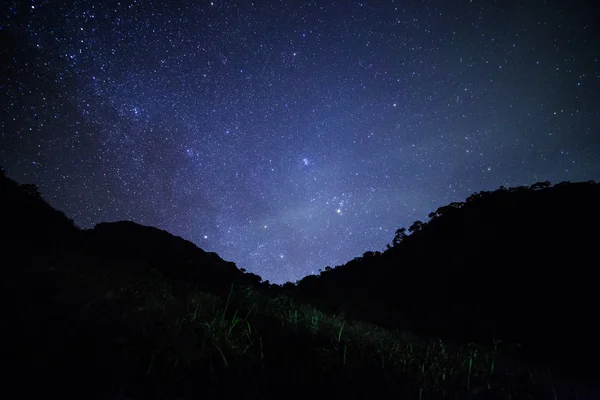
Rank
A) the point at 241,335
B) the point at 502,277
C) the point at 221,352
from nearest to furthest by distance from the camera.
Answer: the point at 221,352, the point at 241,335, the point at 502,277

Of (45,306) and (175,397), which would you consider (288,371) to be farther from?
(45,306)

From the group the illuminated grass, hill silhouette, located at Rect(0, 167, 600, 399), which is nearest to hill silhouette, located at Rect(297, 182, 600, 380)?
hill silhouette, located at Rect(0, 167, 600, 399)

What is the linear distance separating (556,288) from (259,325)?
17.8 m

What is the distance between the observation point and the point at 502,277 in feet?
53.9

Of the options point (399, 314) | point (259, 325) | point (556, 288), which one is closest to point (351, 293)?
point (399, 314)

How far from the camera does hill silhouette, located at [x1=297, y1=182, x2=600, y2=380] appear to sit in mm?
11844

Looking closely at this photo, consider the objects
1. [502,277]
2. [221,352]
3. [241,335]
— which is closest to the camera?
[221,352]

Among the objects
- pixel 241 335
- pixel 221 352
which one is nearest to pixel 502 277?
pixel 241 335

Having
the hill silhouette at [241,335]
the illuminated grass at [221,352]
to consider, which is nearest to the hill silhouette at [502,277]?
the hill silhouette at [241,335]

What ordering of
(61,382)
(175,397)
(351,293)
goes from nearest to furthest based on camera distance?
(61,382) < (175,397) < (351,293)

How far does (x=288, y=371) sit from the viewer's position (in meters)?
2.22

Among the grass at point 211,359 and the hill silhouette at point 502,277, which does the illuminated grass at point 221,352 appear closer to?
the grass at point 211,359

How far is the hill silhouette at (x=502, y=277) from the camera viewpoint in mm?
11844

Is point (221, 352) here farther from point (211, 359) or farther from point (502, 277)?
point (502, 277)
